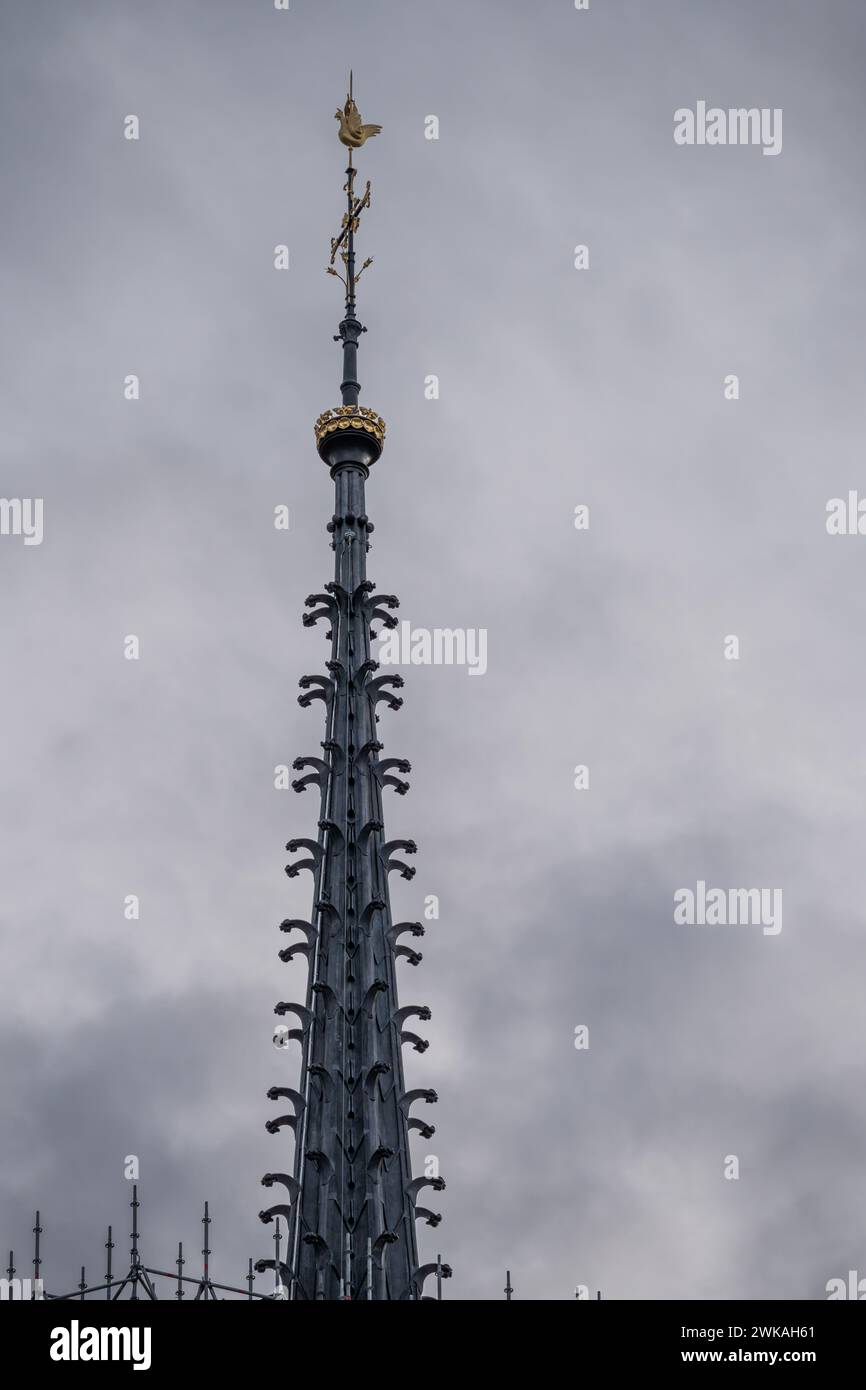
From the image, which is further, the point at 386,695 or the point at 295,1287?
the point at 386,695

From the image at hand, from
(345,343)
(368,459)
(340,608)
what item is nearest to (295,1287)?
(340,608)

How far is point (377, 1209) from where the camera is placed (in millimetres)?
69125

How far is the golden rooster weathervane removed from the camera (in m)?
96.0

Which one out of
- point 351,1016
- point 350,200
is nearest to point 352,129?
point 350,200

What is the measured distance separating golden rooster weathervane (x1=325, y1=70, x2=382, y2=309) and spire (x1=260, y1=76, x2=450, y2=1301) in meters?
12.9

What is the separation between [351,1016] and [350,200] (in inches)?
1545

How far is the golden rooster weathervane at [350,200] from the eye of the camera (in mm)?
96000

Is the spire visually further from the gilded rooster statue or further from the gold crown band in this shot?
the gilded rooster statue

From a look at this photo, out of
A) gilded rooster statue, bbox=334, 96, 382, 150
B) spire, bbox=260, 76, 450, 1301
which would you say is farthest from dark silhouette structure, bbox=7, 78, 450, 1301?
gilded rooster statue, bbox=334, 96, 382, 150

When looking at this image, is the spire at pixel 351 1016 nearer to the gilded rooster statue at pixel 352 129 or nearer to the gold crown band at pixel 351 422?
the gold crown band at pixel 351 422

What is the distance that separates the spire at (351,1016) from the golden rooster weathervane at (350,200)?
12.9 m
